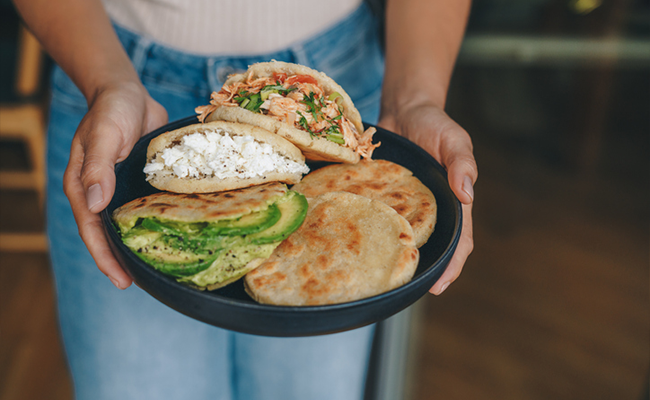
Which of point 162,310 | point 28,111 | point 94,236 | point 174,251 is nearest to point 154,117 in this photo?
point 94,236

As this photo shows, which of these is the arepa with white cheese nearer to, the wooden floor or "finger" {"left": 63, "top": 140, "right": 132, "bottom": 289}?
"finger" {"left": 63, "top": 140, "right": 132, "bottom": 289}

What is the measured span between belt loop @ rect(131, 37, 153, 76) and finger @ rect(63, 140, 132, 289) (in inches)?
22.5

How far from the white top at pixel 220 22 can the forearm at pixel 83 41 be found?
0.42 ft

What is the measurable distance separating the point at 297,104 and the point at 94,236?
2.24 feet

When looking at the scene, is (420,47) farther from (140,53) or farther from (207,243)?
(207,243)

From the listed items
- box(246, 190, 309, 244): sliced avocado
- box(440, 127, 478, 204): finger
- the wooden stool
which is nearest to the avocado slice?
box(246, 190, 309, 244): sliced avocado

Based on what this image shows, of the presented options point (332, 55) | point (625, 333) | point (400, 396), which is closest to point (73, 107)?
point (332, 55)

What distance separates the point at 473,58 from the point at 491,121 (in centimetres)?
96

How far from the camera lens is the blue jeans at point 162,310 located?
179cm

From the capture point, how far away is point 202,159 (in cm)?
142

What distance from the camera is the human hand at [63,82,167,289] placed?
1266 millimetres

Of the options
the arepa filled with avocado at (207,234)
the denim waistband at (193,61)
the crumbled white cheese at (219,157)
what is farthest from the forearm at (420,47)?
the arepa filled with avocado at (207,234)

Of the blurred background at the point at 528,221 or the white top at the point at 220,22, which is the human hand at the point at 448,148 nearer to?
the white top at the point at 220,22

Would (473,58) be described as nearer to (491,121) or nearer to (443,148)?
(491,121)
